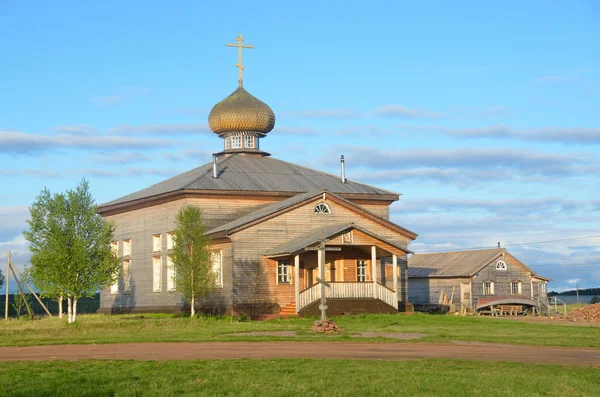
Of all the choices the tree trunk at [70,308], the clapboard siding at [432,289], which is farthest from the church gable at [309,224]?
the clapboard siding at [432,289]

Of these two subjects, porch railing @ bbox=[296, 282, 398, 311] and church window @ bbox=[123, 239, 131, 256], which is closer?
porch railing @ bbox=[296, 282, 398, 311]

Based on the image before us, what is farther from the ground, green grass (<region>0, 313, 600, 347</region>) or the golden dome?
the golden dome

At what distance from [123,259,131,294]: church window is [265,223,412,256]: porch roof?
1140 cm

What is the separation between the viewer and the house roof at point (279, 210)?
41.5 meters

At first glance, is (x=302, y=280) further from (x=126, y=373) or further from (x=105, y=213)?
(x=126, y=373)

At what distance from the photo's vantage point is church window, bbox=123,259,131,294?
164 feet

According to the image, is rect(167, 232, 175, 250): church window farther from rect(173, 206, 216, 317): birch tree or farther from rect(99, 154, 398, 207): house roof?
rect(173, 206, 216, 317): birch tree

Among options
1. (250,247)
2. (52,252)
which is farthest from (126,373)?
(250,247)

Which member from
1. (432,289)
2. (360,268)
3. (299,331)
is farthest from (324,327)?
(432,289)

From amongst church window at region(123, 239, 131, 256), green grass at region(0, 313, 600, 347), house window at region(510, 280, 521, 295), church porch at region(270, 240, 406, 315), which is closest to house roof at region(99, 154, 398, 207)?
church window at region(123, 239, 131, 256)

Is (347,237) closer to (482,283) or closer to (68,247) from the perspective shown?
(68,247)

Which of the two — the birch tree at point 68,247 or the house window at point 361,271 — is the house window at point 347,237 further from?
the birch tree at point 68,247

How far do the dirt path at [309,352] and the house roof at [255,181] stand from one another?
20493 mm

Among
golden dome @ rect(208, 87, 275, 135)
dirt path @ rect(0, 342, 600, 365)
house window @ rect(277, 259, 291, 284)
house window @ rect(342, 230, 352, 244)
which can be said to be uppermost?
golden dome @ rect(208, 87, 275, 135)
